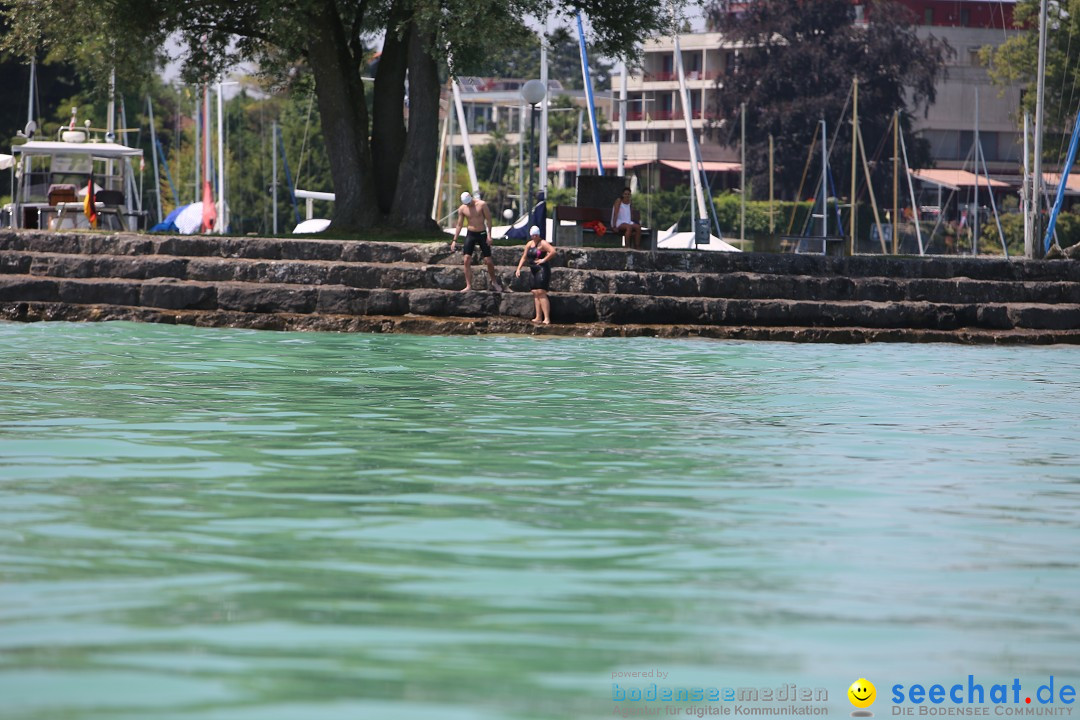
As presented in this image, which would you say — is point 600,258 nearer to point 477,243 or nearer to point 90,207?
point 477,243

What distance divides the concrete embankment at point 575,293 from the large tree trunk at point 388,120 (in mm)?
4558

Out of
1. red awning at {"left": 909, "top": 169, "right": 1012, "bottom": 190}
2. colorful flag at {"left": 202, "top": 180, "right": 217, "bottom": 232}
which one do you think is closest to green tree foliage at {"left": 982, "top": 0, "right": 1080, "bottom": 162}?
red awning at {"left": 909, "top": 169, "right": 1012, "bottom": 190}

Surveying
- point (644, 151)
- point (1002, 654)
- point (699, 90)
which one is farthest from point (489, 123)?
point (1002, 654)

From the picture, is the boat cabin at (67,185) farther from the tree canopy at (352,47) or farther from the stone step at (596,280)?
the stone step at (596,280)

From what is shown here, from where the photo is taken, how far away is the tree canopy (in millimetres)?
24812

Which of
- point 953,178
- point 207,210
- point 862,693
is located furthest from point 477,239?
point 953,178

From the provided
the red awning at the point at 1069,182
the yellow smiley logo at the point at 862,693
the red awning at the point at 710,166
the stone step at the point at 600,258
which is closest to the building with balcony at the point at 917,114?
the red awning at the point at 710,166

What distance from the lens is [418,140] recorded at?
25250mm

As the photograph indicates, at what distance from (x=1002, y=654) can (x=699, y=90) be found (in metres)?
87.0

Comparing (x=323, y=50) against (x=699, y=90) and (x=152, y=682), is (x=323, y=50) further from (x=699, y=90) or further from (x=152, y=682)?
(x=699, y=90)

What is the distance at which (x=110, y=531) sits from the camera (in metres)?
7.05

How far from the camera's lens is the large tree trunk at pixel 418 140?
2522 cm

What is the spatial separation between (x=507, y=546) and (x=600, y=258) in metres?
14.4

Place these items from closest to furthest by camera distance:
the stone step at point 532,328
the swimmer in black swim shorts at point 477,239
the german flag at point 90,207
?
1. the stone step at point 532,328
2. the swimmer in black swim shorts at point 477,239
3. the german flag at point 90,207
